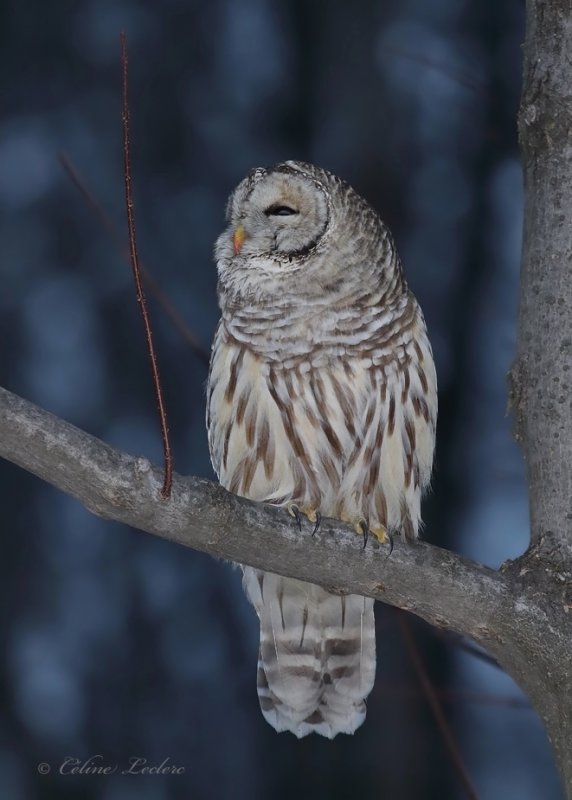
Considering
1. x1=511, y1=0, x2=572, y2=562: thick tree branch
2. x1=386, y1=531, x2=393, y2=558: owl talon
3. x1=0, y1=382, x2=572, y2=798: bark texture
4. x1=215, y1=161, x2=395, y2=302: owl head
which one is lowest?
x1=0, y1=382, x2=572, y2=798: bark texture

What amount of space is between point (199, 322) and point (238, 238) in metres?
1.66

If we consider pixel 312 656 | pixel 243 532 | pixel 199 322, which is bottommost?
pixel 243 532

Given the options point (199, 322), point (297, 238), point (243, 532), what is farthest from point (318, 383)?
point (199, 322)

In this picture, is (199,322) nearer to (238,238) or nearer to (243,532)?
(238,238)

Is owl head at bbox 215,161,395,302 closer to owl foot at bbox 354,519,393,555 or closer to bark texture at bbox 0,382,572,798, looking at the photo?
owl foot at bbox 354,519,393,555

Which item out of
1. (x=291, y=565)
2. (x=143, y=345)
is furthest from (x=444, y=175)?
(x=291, y=565)

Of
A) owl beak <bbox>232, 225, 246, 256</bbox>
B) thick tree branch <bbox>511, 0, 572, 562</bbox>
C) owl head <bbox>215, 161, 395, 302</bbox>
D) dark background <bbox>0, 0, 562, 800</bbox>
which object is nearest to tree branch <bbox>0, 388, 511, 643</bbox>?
thick tree branch <bbox>511, 0, 572, 562</bbox>

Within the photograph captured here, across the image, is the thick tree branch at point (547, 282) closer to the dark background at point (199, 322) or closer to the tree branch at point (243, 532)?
the tree branch at point (243, 532)

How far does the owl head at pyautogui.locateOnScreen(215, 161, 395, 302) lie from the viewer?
3506 millimetres

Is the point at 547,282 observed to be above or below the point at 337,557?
above

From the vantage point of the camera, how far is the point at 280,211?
11.7 ft

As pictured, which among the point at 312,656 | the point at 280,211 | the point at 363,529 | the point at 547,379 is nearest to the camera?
the point at 547,379

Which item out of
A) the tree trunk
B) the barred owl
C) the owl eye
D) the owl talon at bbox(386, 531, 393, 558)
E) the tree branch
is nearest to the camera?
the tree branch

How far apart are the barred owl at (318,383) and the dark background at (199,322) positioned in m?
0.86
